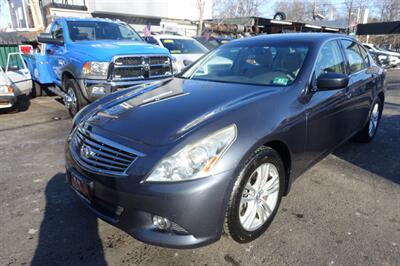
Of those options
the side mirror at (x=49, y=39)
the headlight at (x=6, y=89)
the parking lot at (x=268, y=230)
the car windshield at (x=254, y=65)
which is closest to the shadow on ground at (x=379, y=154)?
the parking lot at (x=268, y=230)

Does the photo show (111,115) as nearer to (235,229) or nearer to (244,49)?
(235,229)

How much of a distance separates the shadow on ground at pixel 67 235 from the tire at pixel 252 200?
105 centimetres

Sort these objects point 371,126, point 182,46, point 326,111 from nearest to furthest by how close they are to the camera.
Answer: point 326,111
point 371,126
point 182,46

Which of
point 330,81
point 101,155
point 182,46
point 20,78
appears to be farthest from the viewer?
point 182,46

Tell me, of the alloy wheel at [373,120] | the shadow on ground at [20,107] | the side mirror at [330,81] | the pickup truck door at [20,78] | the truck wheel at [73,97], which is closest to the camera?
the side mirror at [330,81]

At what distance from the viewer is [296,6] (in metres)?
64.2

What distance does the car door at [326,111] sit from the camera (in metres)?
3.13

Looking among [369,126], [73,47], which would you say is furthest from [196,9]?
[369,126]

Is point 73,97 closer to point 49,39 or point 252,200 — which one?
point 49,39

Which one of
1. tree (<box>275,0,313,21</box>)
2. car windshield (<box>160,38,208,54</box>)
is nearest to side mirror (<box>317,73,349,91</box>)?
car windshield (<box>160,38,208,54</box>)

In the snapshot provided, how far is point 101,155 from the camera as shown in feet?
7.95

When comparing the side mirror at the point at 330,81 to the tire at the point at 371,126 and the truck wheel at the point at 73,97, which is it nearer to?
the tire at the point at 371,126

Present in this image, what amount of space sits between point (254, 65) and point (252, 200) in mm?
1616

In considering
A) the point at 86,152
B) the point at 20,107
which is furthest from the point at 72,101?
the point at 86,152
